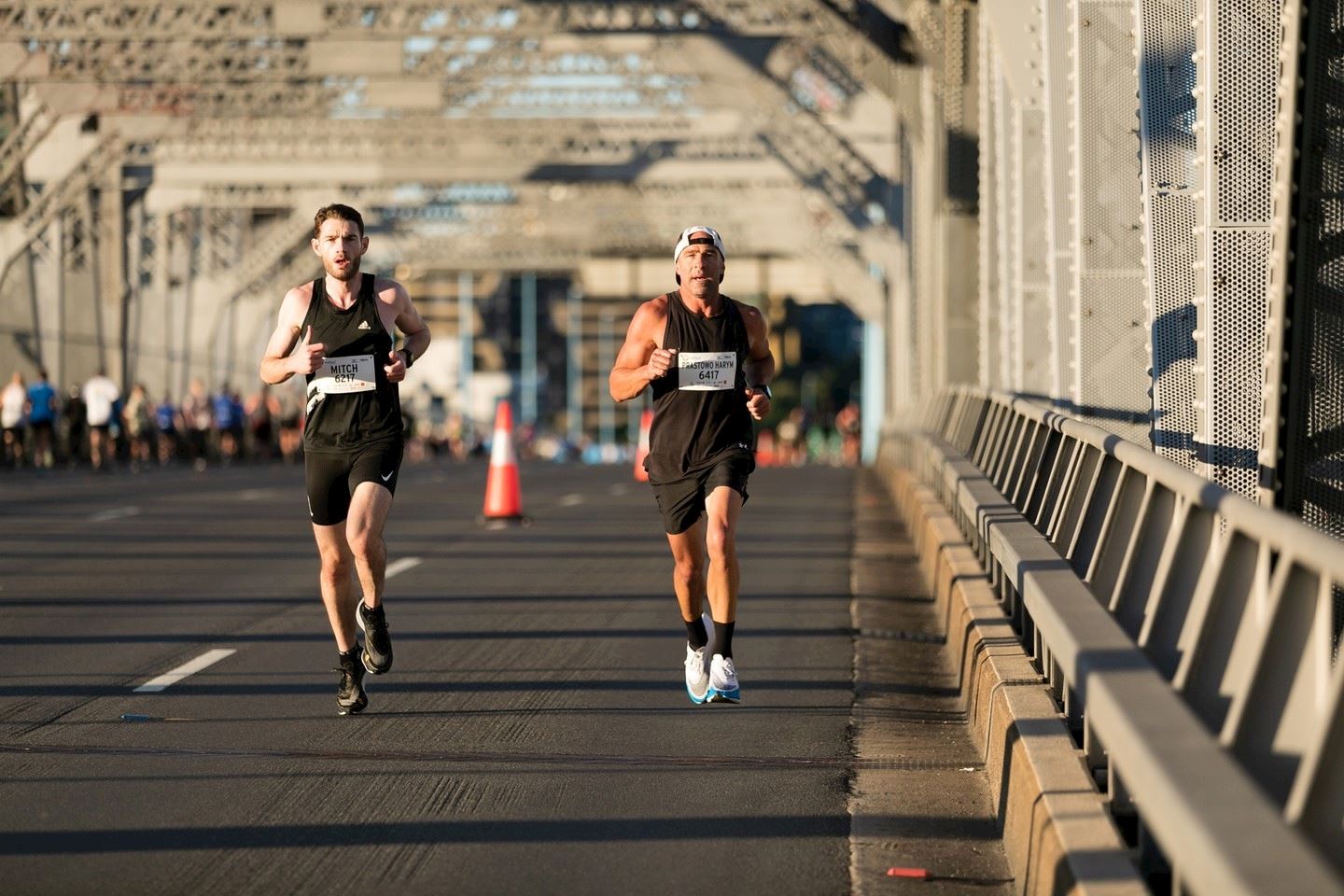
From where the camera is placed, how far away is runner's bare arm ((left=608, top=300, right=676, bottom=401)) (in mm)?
9297

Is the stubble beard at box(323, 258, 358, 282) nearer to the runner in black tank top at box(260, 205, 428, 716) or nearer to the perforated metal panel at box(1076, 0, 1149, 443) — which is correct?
the runner in black tank top at box(260, 205, 428, 716)

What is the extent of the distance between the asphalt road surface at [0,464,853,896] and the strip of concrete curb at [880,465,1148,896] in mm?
511

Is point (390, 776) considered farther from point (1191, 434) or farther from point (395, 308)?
point (1191, 434)

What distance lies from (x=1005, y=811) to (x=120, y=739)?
11.2 ft

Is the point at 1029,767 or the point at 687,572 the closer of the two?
the point at 1029,767

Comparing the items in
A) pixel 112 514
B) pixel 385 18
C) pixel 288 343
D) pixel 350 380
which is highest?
pixel 385 18

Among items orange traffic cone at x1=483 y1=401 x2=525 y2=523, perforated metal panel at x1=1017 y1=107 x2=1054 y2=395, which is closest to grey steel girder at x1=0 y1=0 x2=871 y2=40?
orange traffic cone at x1=483 y1=401 x2=525 y2=523

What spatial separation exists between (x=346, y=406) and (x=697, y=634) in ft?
5.55

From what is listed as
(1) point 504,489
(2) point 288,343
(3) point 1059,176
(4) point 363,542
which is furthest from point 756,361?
(1) point 504,489

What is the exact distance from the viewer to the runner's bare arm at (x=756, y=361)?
956cm

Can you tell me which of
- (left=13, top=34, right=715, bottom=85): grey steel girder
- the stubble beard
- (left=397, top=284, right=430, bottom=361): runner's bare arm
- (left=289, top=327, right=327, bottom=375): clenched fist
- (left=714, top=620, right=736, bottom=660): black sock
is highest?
(left=13, top=34, right=715, bottom=85): grey steel girder

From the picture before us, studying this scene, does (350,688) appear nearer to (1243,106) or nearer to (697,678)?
(697,678)

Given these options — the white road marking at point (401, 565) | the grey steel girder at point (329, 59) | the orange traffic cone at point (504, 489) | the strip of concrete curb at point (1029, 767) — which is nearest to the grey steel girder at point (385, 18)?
the grey steel girder at point (329, 59)

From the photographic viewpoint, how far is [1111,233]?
13.4 m
